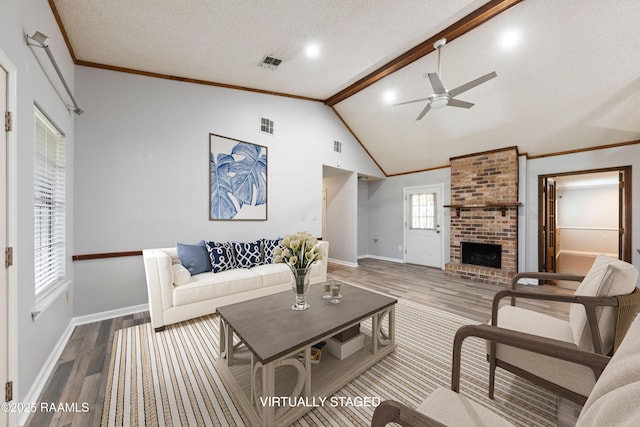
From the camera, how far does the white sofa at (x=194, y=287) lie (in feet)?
8.15

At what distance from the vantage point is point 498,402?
156 cm

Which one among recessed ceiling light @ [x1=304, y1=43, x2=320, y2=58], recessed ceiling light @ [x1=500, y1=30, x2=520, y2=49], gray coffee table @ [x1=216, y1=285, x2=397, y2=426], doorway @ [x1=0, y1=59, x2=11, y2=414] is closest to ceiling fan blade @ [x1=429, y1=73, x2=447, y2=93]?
recessed ceiling light @ [x1=500, y1=30, x2=520, y2=49]

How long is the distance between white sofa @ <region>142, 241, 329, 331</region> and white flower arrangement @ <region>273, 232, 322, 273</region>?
53.1 inches

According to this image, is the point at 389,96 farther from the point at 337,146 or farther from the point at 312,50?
the point at 312,50

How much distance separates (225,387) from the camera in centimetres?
169

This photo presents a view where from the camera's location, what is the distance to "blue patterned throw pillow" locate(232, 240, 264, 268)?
135 inches

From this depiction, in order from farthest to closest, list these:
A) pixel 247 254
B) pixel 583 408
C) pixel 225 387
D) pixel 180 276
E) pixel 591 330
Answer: pixel 247 254 < pixel 180 276 < pixel 225 387 < pixel 591 330 < pixel 583 408

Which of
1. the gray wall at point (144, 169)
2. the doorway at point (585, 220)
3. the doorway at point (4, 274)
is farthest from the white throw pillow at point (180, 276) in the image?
the doorway at point (585, 220)

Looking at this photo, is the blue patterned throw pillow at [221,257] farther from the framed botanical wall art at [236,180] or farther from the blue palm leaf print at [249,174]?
the blue palm leaf print at [249,174]

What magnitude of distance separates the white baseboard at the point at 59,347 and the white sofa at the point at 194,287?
2.23ft

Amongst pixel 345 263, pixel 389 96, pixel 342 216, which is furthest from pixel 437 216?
pixel 389 96

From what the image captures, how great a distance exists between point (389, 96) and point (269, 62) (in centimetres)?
225

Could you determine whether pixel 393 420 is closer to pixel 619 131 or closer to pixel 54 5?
pixel 54 5

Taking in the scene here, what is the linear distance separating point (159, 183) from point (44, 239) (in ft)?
4.13
